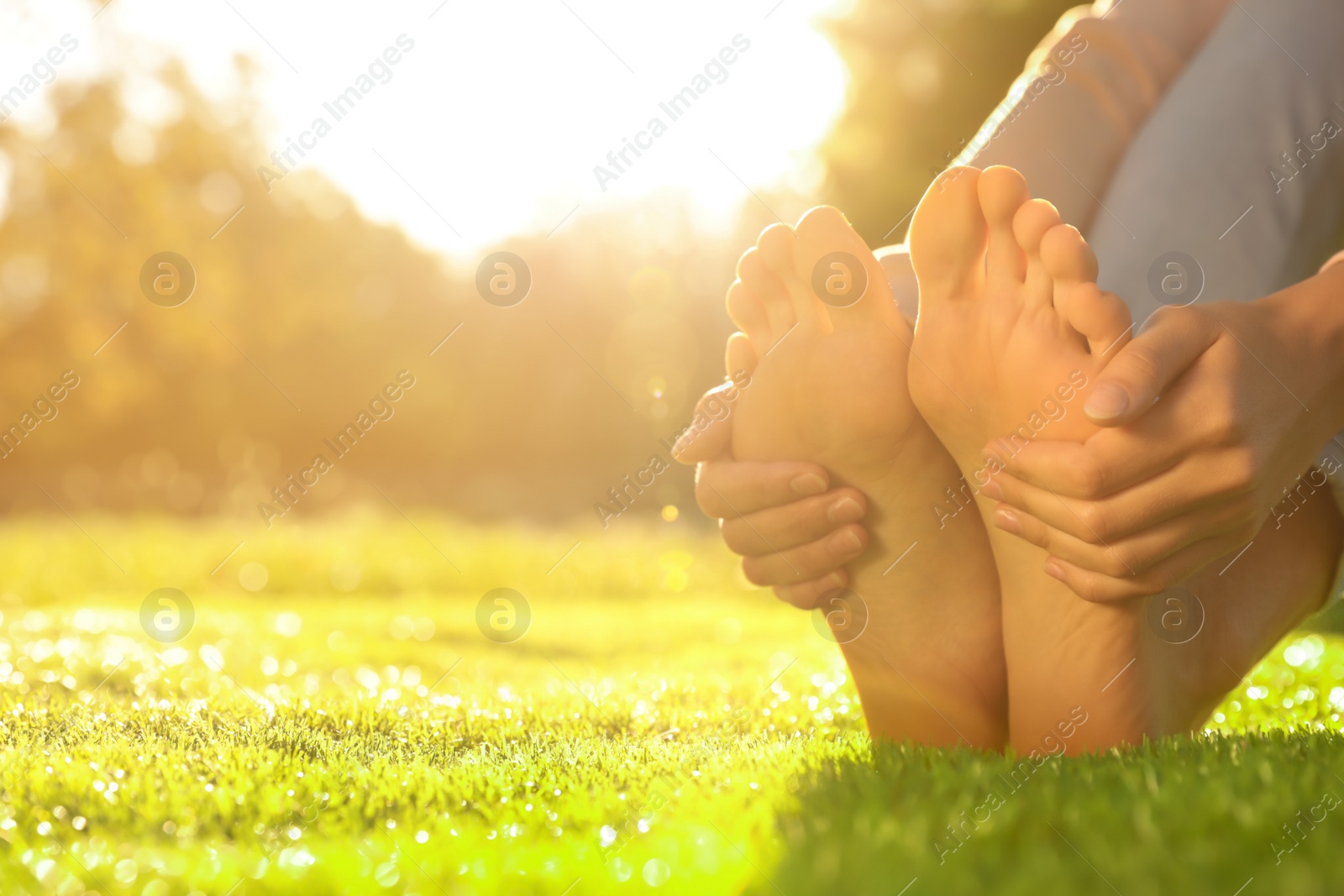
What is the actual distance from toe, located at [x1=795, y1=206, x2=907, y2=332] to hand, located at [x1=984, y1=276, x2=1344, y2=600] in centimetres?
33

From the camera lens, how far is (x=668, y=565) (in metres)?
6.97

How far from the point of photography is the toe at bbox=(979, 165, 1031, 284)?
1322 millimetres

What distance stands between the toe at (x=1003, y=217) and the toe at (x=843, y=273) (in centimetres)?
17

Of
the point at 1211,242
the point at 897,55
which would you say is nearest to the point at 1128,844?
the point at 1211,242

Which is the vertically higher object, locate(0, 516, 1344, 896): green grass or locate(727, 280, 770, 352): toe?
locate(727, 280, 770, 352): toe

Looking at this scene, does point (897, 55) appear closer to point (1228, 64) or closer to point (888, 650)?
point (1228, 64)

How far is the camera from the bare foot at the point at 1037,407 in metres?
1.31

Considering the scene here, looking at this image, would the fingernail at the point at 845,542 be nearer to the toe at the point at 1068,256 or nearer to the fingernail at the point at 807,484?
the fingernail at the point at 807,484

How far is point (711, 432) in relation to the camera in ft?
5.53

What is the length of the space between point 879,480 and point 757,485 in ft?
0.67

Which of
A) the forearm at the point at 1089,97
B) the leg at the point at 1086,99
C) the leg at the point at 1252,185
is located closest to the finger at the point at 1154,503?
the leg at the point at 1252,185

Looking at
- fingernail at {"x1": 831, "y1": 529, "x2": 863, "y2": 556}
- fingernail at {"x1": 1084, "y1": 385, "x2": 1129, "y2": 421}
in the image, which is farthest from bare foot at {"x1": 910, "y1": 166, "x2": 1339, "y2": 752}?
fingernail at {"x1": 831, "y1": 529, "x2": 863, "y2": 556}

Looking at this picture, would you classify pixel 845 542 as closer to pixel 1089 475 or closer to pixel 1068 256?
pixel 1089 475

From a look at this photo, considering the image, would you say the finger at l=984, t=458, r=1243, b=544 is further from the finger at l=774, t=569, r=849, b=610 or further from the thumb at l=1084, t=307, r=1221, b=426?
the finger at l=774, t=569, r=849, b=610
